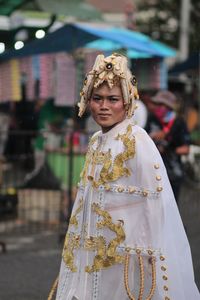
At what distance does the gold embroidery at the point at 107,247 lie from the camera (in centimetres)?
407

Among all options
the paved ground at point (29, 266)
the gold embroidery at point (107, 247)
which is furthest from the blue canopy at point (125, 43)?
the gold embroidery at point (107, 247)

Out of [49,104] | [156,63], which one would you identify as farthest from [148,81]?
[49,104]

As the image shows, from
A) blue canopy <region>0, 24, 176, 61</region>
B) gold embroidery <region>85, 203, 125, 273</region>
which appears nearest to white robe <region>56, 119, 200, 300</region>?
gold embroidery <region>85, 203, 125, 273</region>

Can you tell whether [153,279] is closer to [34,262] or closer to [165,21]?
[34,262]

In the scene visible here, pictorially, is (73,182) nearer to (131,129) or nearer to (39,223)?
(39,223)

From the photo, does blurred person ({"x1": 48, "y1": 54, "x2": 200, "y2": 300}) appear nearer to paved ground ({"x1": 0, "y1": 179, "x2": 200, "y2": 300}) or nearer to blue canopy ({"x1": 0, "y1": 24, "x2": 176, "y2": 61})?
paved ground ({"x1": 0, "y1": 179, "x2": 200, "y2": 300})

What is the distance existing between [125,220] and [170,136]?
4.28 metres

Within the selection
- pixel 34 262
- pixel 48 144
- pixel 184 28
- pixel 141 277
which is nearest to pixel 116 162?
pixel 141 277

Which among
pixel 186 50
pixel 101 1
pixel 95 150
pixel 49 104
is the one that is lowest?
pixel 95 150

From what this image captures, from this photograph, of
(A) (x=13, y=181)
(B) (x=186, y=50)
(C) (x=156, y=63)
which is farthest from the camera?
(B) (x=186, y=50)

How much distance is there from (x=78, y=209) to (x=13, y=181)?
22.9 feet

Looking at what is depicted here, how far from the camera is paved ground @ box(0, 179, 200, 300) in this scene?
6.58 metres

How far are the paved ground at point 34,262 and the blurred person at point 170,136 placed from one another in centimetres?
90

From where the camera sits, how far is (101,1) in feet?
90.0
